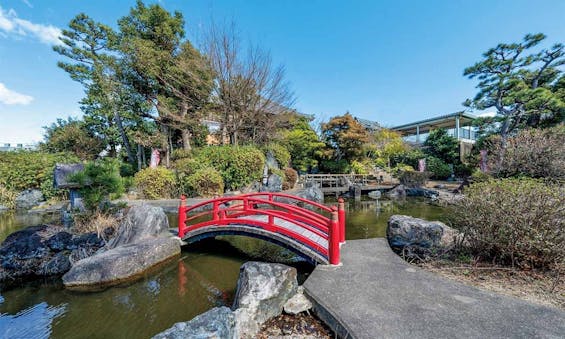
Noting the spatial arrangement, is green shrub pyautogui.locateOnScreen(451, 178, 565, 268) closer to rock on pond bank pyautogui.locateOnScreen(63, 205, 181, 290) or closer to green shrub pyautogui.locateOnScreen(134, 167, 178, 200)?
rock on pond bank pyautogui.locateOnScreen(63, 205, 181, 290)

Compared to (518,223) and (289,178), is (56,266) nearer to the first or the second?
(518,223)

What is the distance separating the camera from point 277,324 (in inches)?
110

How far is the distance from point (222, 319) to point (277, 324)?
799 millimetres

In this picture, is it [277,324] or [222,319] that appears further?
[277,324]

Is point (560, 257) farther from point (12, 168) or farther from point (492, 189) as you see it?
point (12, 168)

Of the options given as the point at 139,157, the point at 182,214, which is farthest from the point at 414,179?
the point at 139,157

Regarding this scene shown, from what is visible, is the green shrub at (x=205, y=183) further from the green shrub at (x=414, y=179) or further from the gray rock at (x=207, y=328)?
the green shrub at (x=414, y=179)

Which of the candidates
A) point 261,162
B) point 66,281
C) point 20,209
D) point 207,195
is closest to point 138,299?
point 66,281

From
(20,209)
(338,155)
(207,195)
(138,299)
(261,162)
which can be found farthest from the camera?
(338,155)

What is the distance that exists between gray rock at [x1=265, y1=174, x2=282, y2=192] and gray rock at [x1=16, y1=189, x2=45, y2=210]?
Result: 1064cm

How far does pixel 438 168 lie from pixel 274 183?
47.2ft

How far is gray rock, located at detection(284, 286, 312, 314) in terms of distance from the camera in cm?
289

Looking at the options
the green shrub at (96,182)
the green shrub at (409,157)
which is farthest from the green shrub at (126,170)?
the green shrub at (409,157)

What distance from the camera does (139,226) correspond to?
17.5 ft
